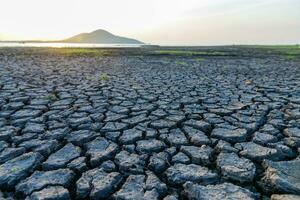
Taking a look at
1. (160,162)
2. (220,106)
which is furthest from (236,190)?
(220,106)

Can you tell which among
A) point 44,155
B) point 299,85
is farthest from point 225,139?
point 299,85

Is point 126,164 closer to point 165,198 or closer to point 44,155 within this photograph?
point 165,198

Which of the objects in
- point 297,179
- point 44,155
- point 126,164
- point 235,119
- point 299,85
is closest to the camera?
point 297,179

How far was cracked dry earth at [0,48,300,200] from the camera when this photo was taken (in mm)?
1852

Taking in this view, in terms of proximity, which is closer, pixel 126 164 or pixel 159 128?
pixel 126 164

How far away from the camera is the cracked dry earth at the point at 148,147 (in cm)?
185

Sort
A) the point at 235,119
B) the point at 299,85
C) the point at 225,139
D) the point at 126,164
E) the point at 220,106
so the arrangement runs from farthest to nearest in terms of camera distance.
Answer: the point at 299,85 → the point at 220,106 → the point at 235,119 → the point at 225,139 → the point at 126,164

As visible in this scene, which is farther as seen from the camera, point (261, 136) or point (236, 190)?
point (261, 136)

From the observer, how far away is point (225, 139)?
105 inches

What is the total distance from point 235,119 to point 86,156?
191 centimetres

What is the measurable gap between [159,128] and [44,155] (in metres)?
1.23

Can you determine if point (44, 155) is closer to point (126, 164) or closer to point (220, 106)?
point (126, 164)

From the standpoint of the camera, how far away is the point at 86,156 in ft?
7.63

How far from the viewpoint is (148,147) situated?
250 cm
